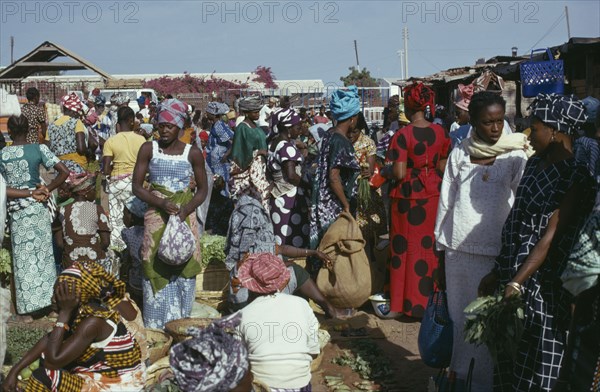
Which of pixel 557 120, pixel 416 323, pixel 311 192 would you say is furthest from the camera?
pixel 311 192

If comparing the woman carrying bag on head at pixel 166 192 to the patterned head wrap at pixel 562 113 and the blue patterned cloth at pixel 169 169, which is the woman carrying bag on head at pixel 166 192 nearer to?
the blue patterned cloth at pixel 169 169

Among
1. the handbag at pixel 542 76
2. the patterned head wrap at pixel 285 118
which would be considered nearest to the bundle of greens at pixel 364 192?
the patterned head wrap at pixel 285 118

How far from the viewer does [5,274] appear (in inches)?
319

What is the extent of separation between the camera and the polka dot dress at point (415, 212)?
6.77m

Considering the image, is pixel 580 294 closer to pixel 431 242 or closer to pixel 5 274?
pixel 431 242

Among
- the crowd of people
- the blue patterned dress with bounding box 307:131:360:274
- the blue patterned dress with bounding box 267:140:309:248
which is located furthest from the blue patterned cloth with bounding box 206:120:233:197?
the blue patterned dress with bounding box 307:131:360:274

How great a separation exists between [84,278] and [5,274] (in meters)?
4.29

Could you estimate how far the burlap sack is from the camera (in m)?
7.14

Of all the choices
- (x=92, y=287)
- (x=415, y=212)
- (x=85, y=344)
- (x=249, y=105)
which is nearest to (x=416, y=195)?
(x=415, y=212)

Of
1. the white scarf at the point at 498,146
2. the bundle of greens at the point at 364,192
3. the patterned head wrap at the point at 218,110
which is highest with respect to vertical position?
the patterned head wrap at the point at 218,110

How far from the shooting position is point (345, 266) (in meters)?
7.16

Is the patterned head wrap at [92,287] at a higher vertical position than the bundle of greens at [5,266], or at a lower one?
higher

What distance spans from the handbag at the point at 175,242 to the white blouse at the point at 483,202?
2.39m

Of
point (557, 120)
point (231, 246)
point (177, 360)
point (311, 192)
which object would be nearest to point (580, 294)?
point (557, 120)
